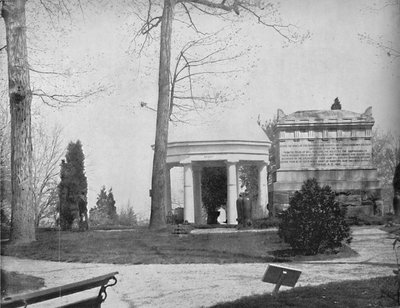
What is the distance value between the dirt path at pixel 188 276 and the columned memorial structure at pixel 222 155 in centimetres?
1011

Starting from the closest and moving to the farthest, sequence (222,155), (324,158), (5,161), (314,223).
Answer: (314,223)
(5,161)
(324,158)
(222,155)

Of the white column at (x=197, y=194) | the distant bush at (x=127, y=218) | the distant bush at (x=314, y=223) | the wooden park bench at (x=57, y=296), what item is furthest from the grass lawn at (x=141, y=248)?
the white column at (x=197, y=194)

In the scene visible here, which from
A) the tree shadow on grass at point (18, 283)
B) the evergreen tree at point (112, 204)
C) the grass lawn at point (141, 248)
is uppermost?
the evergreen tree at point (112, 204)

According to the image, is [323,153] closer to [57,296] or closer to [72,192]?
[72,192]

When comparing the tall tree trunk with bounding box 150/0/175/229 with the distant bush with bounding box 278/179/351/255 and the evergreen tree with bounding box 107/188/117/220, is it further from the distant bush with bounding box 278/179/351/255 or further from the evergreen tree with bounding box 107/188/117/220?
the distant bush with bounding box 278/179/351/255

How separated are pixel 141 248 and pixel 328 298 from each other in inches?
118

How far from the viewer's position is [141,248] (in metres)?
8.76

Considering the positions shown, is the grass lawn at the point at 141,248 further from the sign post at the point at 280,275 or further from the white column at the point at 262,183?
the white column at the point at 262,183

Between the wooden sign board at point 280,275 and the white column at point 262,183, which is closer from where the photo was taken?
the wooden sign board at point 280,275

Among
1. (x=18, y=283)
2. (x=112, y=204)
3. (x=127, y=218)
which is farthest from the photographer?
(x=127, y=218)

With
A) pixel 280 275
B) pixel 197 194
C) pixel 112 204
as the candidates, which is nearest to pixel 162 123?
pixel 112 204

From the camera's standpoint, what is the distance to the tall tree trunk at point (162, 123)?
8438 mm

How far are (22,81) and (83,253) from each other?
9.46ft

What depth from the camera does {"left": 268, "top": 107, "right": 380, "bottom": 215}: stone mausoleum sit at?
1415 cm
